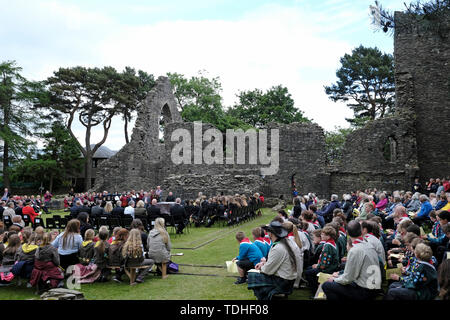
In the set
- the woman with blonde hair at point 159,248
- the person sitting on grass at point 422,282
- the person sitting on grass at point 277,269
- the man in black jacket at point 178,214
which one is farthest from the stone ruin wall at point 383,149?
the person sitting on grass at point 422,282

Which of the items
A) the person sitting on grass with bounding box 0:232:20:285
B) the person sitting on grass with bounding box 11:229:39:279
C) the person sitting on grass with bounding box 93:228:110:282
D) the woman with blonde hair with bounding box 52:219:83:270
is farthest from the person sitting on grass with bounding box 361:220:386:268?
the person sitting on grass with bounding box 0:232:20:285

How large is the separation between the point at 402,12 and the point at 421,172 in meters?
18.7

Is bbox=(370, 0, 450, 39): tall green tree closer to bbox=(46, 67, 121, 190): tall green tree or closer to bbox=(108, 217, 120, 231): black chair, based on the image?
bbox=(108, 217, 120, 231): black chair

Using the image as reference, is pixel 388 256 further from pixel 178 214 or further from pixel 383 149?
pixel 383 149

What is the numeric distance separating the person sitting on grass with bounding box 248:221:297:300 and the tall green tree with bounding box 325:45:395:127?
34157 mm

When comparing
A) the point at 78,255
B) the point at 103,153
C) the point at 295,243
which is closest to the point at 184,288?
the point at 295,243

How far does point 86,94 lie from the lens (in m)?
39.4

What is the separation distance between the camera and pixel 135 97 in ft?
140

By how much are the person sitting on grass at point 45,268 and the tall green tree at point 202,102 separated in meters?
34.9

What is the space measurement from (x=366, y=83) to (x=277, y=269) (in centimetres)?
3732

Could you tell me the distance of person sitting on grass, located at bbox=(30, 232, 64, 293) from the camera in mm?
6477

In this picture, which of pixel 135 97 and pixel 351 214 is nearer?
pixel 351 214
